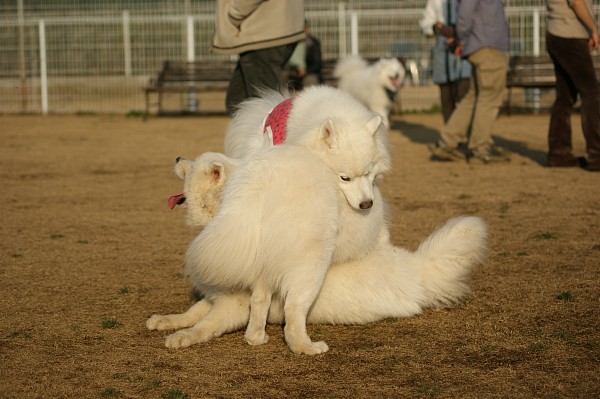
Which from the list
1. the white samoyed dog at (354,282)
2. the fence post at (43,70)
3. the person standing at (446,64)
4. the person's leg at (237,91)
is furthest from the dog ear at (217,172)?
the fence post at (43,70)

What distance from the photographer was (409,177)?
9.95 metres

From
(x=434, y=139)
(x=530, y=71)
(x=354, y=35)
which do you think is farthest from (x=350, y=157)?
(x=354, y=35)

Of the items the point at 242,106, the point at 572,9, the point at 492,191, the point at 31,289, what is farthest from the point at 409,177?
the point at 31,289

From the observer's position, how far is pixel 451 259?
479 centimetres

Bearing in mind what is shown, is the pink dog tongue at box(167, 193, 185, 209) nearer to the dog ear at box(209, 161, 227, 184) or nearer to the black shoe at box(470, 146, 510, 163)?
the dog ear at box(209, 161, 227, 184)

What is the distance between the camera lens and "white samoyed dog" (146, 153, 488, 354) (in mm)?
4234

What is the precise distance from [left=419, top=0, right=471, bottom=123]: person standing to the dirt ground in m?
2.43

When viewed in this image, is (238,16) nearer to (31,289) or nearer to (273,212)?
(31,289)

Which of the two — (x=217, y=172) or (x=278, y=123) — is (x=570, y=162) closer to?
(x=278, y=123)

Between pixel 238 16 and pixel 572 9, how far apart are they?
435 centimetres

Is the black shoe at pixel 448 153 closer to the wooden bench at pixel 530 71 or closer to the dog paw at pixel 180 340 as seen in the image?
the wooden bench at pixel 530 71

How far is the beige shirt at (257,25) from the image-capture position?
6762 millimetres

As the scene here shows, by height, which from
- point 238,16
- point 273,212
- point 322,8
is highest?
point 322,8

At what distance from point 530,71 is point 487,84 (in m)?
7.47
